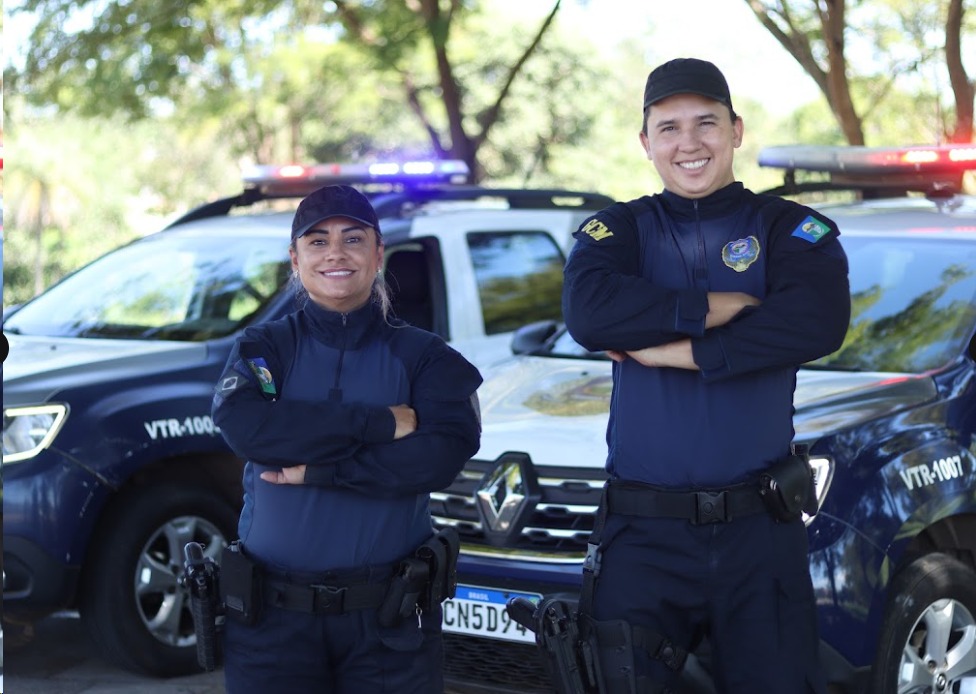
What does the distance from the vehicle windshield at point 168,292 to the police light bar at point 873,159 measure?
2.01 m

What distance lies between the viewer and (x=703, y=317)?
297 cm

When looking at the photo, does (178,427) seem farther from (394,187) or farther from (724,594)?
(724,594)

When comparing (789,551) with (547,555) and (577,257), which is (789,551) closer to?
(577,257)

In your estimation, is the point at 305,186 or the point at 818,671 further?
the point at 305,186

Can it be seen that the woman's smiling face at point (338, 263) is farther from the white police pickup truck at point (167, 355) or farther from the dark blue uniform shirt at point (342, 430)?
the white police pickup truck at point (167, 355)

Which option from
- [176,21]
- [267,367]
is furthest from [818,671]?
[176,21]

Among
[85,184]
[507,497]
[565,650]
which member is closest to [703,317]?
[565,650]

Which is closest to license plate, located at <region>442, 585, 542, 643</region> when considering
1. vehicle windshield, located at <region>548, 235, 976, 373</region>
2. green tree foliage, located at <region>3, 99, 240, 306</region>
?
vehicle windshield, located at <region>548, 235, 976, 373</region>

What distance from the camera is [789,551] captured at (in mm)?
2996

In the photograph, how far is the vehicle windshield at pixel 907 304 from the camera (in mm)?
4352

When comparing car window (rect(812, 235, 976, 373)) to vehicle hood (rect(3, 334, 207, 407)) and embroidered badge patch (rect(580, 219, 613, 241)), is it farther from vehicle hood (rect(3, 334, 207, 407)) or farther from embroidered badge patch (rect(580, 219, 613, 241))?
vehicle hood (rect(3, 334, 207, 407))

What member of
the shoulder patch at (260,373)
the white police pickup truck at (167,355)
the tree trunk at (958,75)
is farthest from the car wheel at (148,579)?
the tree trunk at (958,75)

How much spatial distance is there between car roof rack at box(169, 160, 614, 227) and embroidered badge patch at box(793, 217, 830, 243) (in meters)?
3.22

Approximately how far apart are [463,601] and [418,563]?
1.17 m
